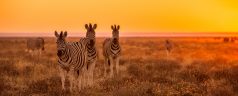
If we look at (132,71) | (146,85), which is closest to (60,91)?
(146,85)

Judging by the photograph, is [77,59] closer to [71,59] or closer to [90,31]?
[71,59]

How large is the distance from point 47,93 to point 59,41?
1.77 meters

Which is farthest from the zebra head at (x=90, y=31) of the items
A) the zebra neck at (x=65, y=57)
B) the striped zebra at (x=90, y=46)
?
the zebra neck at (x=65, y=57)

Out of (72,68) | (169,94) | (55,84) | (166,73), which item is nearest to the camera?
(169,94)

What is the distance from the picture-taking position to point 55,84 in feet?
49.7

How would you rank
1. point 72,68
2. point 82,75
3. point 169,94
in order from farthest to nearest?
point 82,75 → point 72,68 → point 169,94

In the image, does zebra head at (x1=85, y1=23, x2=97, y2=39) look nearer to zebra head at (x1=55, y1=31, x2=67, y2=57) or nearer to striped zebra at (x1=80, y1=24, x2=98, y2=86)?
striped zebra at (x1=80, y1=24, x2=98, y2=86)

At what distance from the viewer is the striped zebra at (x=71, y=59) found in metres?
12.8

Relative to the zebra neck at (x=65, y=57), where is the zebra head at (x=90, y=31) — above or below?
above

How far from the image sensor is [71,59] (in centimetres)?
1308

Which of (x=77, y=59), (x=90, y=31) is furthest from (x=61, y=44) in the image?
(x=90, y=31)

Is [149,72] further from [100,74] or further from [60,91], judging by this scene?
[60,91]

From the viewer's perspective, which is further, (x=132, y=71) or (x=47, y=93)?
(x=132, y=71)

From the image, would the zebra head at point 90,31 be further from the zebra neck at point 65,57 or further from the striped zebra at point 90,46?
the zebra neck at point 65,57
